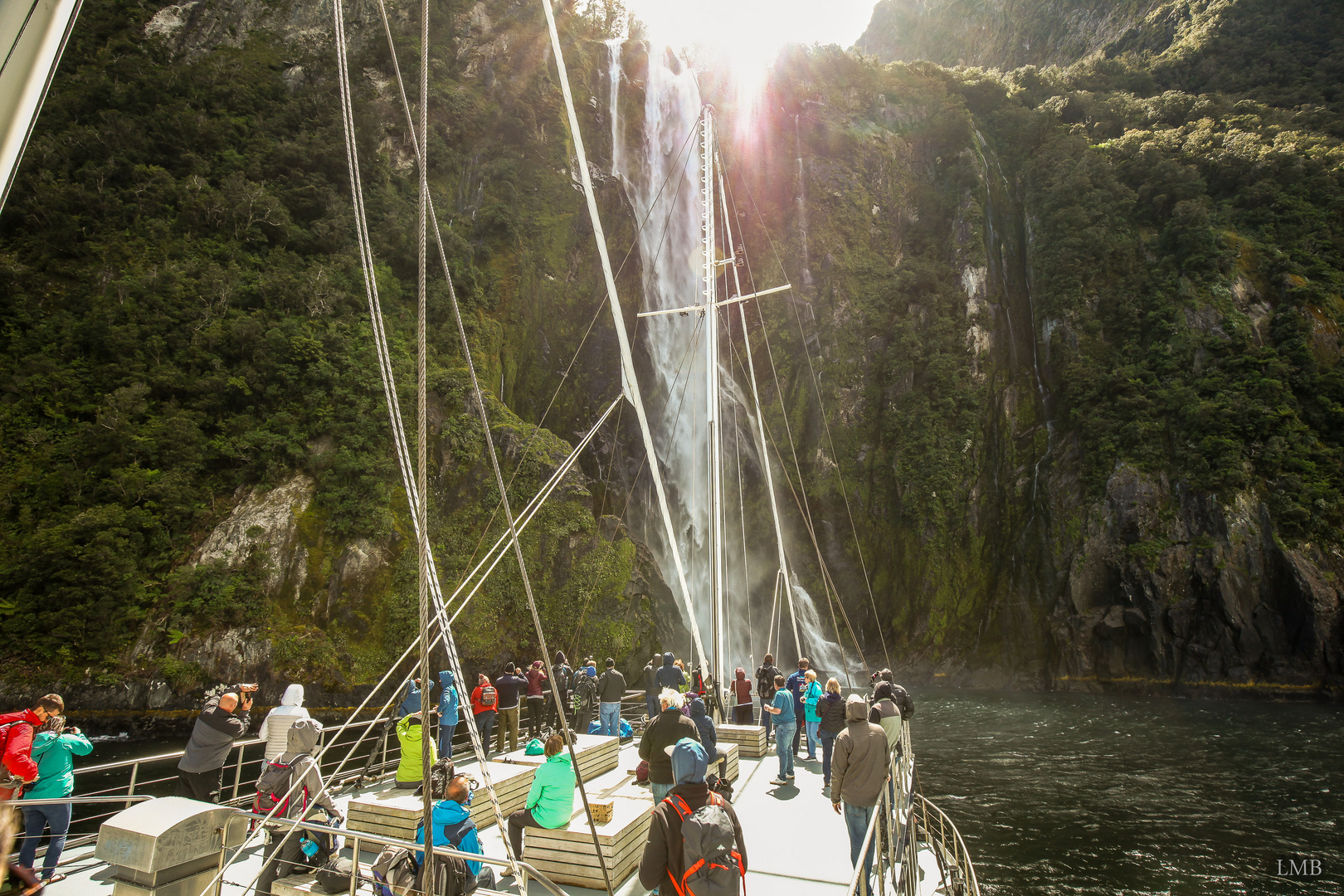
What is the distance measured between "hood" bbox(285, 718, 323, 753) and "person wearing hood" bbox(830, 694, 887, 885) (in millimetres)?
4324

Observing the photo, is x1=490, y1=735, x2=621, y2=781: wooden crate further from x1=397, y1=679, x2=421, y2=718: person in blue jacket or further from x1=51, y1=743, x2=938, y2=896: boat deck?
x1=397, y1=679, x2=421, y2=718: person in blue jacket

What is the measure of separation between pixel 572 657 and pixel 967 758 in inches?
457

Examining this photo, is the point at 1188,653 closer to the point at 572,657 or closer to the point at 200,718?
the point at 572,657

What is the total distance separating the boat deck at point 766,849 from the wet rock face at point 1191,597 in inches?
915

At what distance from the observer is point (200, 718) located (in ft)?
18.6

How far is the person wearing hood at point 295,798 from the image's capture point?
15.5 feet

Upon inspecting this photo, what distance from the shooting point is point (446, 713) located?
27.7 feet

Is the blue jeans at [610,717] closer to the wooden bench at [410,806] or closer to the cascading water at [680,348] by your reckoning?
the wooden bench at [410,806]

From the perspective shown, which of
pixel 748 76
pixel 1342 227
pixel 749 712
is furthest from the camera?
pixel 748 76

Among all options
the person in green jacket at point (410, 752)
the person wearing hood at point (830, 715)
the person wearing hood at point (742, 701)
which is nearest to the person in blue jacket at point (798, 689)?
the person wearing hood at point (742, 701)

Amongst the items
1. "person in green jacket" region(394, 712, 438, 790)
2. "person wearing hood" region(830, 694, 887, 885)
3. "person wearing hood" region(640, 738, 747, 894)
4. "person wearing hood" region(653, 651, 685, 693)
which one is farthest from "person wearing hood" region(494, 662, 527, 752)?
"person wearing hood" region(640, 738, 747, 894)

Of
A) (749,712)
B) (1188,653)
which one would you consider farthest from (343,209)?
(1188,653)

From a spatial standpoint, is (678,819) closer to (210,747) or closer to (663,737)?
(663,737)

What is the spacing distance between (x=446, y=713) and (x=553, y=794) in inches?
161
